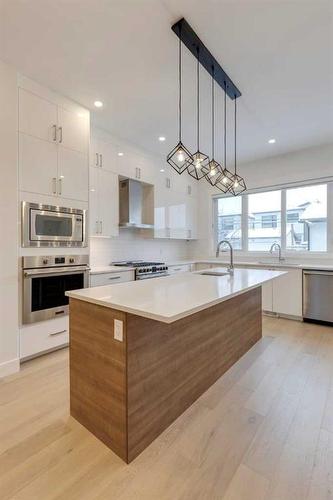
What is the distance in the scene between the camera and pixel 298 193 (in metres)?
4.53

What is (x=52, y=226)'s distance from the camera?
9.07 ft

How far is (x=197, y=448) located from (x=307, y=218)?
13.6 ft

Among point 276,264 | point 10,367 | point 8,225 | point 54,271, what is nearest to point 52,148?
point 8,225

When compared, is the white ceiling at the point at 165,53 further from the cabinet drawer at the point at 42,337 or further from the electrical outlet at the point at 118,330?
the cabinet drawer at the point at 42,337

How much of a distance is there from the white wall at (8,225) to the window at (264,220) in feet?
13.6

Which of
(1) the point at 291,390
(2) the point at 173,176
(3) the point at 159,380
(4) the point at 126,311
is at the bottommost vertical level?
(1) the point at 291,390

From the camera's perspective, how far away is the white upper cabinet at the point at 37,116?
2.50 meters

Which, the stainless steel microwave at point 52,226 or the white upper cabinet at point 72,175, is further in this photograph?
the white upper cabinet at point 72,175

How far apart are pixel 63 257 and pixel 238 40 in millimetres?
2648

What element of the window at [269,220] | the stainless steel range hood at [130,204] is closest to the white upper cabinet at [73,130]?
the stainless steel range hood at [130,204]

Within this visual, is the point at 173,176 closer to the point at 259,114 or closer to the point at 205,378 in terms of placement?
the point at 259,114

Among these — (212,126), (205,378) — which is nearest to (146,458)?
(205,378)

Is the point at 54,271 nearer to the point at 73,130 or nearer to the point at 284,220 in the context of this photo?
the point at 73,130

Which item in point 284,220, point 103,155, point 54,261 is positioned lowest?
point 54,261
